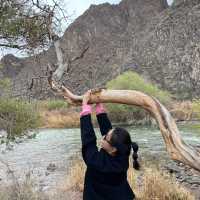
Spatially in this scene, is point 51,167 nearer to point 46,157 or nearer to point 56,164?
point 56,164

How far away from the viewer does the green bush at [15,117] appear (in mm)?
12148

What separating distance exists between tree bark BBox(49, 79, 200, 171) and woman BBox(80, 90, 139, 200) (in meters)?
0.52

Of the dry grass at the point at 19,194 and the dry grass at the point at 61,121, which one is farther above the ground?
the dry grass at the point at 19,194

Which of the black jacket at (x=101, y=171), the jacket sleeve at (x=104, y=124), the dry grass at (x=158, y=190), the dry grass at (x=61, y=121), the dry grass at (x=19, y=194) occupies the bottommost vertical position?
the dry grass at (x=61, y=121)

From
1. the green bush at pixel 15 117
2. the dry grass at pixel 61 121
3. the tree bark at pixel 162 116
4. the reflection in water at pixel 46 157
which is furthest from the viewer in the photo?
the dry grass at pixel 61 121

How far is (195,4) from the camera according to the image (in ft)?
455

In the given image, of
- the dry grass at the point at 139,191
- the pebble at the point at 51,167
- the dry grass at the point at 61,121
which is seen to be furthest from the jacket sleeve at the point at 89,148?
the dry grass at the point at 61,121

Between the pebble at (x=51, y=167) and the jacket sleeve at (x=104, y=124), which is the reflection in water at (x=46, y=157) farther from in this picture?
the jacket sleeve at (x=104, y=124)

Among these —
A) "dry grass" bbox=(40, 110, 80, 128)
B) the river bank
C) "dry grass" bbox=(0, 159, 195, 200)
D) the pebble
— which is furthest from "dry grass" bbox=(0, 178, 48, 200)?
"dry grass" bbox=(40, 110, 80, 128)

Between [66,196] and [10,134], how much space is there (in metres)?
2.10

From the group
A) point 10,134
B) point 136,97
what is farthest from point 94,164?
point 10,134

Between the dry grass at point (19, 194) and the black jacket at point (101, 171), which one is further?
the dry grass at point (19, 194)

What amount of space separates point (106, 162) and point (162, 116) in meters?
1.17

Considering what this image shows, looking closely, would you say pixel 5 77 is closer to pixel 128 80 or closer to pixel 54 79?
pixel 54 79
